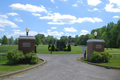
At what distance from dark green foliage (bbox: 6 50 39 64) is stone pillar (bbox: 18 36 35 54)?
2.52 ft

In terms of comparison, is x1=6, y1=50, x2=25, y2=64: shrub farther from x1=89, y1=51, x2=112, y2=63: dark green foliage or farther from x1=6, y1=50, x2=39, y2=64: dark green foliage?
x1=89, y1=51, x2=112, y2=63: dark green foliage

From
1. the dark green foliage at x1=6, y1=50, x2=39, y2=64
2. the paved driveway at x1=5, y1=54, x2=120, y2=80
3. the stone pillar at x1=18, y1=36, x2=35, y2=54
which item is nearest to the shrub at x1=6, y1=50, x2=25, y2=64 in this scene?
the dark green foliage at x1=6, y1=50, x2=39, y2=64

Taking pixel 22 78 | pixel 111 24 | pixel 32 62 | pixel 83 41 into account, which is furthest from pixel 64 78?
pixel 83 41

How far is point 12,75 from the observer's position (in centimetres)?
684

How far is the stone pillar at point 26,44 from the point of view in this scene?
11.4m

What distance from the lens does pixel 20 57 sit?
1034 cm

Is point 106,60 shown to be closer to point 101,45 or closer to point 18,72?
point 101,45

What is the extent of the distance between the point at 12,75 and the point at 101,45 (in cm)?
1043

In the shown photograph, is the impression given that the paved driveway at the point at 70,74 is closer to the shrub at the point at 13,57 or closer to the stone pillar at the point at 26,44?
the shrub at the point at 13,57

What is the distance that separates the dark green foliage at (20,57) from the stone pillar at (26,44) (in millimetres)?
767

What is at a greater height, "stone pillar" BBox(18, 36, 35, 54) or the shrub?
"stone pillar" BBox(18, 36, 35, 54)

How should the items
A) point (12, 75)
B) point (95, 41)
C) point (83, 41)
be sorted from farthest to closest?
point (83, 41), point (95, 41), point (12, 75)

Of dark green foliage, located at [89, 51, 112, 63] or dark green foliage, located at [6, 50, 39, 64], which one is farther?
dark green foliage, located at [89, 51, 112, 63]

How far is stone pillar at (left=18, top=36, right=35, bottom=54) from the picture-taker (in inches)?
450
